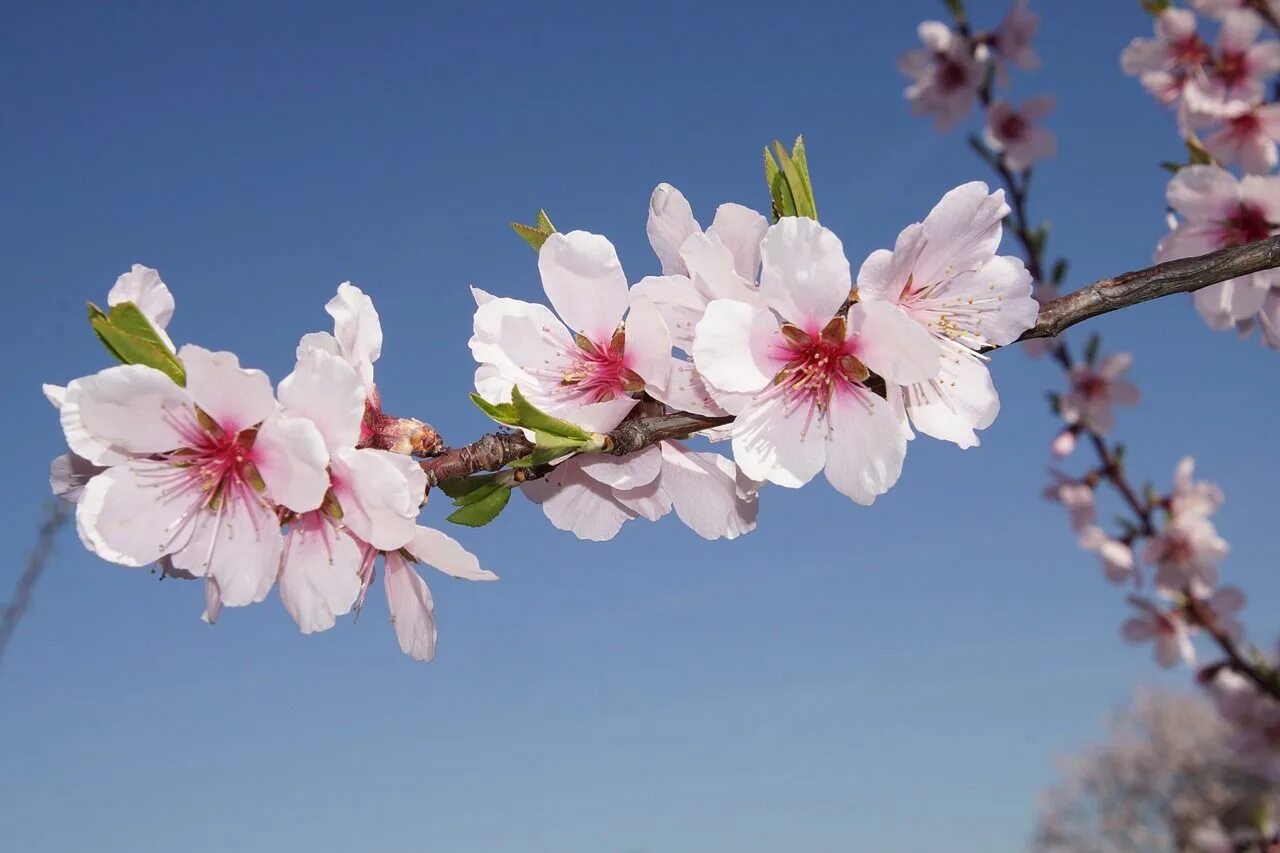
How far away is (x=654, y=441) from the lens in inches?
60.1

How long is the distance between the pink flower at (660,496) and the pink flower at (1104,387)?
4.26 meters

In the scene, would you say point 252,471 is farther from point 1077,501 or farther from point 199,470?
point 1077,501

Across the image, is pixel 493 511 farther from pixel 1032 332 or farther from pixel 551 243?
pixel 1032 332

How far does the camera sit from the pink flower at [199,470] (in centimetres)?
132

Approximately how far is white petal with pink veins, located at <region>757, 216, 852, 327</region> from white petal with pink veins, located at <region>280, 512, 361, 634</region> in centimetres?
70

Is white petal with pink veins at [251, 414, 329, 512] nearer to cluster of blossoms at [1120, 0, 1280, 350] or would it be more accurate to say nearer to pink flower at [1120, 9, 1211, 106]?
cluster of blossoms at [1120, 0, 1280, 350]

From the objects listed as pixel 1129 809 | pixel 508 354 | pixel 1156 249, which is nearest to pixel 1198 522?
pixel 1156 249

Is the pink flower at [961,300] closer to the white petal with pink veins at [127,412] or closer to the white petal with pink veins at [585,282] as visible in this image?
the white petal with pink veins at [585,282]

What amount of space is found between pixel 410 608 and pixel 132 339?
1.84 ft

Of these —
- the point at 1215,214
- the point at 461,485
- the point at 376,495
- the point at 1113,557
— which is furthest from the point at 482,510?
the point at 1113,557

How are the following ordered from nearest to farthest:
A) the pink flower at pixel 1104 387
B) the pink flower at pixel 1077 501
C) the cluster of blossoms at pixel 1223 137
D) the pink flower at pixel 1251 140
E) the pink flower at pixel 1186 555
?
the cluster of blossoms at pixel 1223 137, the pink flower at pixel 1251 140, the pink flower at pixel 1186 555, the pink flower at pixel 1104 387, the pink flower at pixel 1077 501

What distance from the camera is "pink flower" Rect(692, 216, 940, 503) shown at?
1376 millimetres

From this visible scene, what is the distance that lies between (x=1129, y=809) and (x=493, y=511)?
2144 centimetres

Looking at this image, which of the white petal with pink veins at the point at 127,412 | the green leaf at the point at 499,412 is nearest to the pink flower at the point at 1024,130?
the green leaf at the point at 499,412
